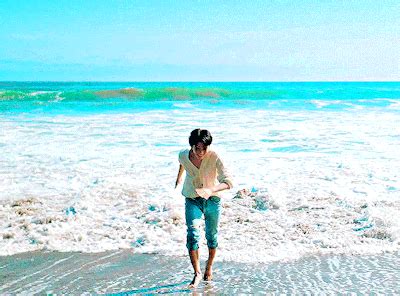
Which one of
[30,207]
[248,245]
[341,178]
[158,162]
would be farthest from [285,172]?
[30,207]

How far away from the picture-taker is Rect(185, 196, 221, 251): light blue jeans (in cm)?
457

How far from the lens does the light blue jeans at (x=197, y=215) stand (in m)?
4.57

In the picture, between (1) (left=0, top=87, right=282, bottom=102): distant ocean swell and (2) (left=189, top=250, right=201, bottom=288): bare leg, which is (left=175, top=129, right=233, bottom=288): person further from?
(1) (left=0, top=87, right=282, bottom=102): distant ocean swell

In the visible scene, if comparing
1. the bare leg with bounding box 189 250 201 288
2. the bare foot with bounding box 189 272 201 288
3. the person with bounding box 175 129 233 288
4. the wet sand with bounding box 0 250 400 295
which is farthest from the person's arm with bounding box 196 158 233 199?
the wet sand with bounding box 0 250 400 295

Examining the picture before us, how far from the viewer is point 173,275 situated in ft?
16.7

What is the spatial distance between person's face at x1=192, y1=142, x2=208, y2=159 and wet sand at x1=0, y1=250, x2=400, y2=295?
4.21 ft

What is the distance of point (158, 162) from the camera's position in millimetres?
11266

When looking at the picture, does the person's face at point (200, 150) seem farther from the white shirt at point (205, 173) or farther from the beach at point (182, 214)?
the beach at point (182, 214)

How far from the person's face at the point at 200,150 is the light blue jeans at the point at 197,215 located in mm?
419

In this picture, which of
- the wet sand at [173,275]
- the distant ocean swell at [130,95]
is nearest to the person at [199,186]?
the wet sand at [173,275]

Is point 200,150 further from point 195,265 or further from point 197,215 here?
point 195,265

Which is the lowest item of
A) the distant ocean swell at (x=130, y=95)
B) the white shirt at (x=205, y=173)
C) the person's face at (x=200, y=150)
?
the distant ocean swell at (x=130, y=95)

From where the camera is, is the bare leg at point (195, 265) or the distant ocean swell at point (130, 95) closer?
the bare leg at point (195, 265)

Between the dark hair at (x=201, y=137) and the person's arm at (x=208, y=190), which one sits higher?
the dark hair at (x=201, y=137)
